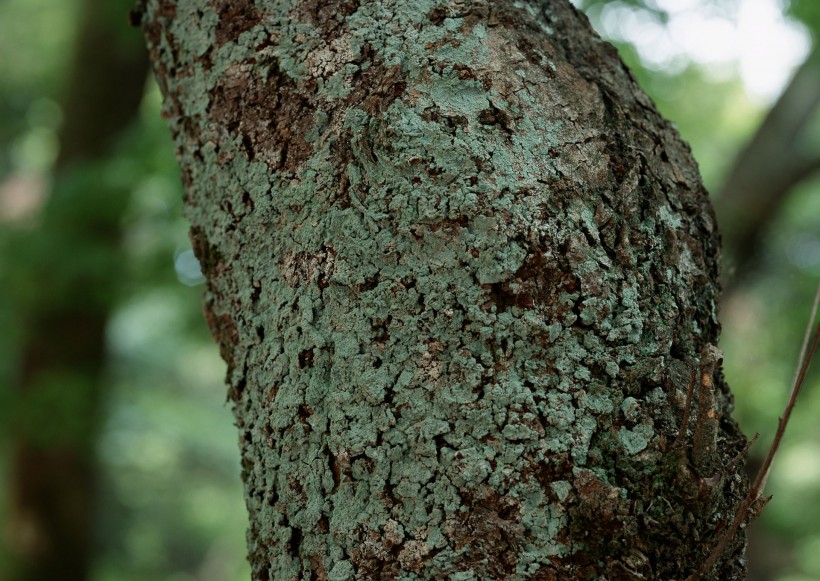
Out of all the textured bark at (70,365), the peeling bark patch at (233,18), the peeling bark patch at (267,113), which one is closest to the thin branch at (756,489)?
the peeling bark patch at (267,113)

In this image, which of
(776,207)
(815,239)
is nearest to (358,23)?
(776,207)

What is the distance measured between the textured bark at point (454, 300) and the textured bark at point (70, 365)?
3203mm

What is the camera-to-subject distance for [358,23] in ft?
3.41

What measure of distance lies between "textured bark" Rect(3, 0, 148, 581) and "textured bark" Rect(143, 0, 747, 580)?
10.5 ft

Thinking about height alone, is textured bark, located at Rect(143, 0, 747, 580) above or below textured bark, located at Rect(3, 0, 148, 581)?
below

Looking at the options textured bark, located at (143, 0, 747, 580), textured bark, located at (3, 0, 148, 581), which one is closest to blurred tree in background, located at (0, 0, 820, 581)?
textured bark, located at (3, 0, 148, 581)

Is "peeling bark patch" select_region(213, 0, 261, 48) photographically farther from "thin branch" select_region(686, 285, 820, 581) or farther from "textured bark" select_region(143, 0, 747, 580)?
"thin branch" select_region(686, 285, 820, 581)

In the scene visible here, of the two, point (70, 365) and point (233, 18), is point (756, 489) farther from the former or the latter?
point (70, 365)

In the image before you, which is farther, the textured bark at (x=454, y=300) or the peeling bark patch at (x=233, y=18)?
the peeling bark patch at (x=233, y=18)

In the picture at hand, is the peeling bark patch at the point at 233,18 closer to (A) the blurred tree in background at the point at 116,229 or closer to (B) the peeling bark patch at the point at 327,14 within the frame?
(B) the peeling bark patch at the point at 327,14

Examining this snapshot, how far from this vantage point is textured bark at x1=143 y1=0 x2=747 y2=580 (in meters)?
0.86

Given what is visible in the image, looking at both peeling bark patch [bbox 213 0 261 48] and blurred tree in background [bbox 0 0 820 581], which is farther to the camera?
blurred tree in background [bbox 0 0 820 581]

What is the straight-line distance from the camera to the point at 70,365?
15.3 feet

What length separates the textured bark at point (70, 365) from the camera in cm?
422
